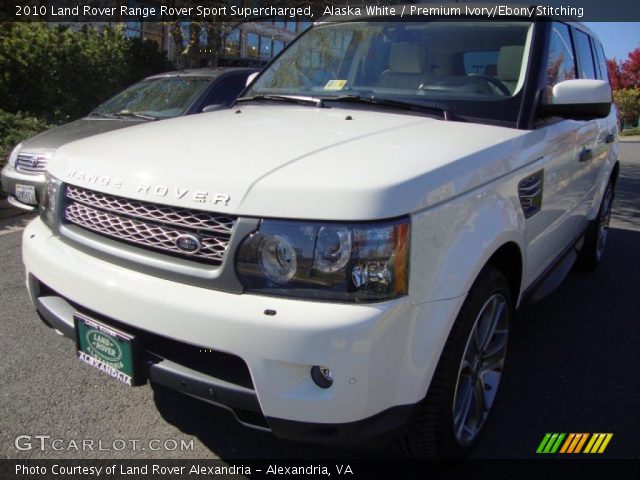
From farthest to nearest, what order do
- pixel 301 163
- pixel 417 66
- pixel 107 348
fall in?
pixel 417 66 → pixel 107 348 → pixel 301 163

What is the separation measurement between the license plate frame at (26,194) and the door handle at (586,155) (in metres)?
4.94

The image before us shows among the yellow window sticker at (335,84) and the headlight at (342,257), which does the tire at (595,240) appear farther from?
the headlight at (342,257)

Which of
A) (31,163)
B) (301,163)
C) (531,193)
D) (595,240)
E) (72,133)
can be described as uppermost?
(301,163)

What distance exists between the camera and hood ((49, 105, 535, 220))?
1694mm

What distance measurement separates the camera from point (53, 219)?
2.38 meters

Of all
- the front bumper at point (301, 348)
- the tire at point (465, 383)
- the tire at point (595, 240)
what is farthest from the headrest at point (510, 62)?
the tire at point (595, 240)

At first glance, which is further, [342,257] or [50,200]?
[50,200]

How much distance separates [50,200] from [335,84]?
63.0 inches

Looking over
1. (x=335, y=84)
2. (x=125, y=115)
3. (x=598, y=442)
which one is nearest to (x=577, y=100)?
(x=335, y=84)

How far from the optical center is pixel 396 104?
2723 millimetres

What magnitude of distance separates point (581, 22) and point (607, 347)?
87.3 inches

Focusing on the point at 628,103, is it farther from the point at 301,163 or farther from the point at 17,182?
the point at 301,163

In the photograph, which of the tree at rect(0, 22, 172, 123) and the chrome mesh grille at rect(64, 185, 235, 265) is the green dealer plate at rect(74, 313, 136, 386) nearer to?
the chrome mesh grille at rect(64, 185, 235, 265)

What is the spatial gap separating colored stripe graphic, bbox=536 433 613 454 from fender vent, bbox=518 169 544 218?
1.01 metres
